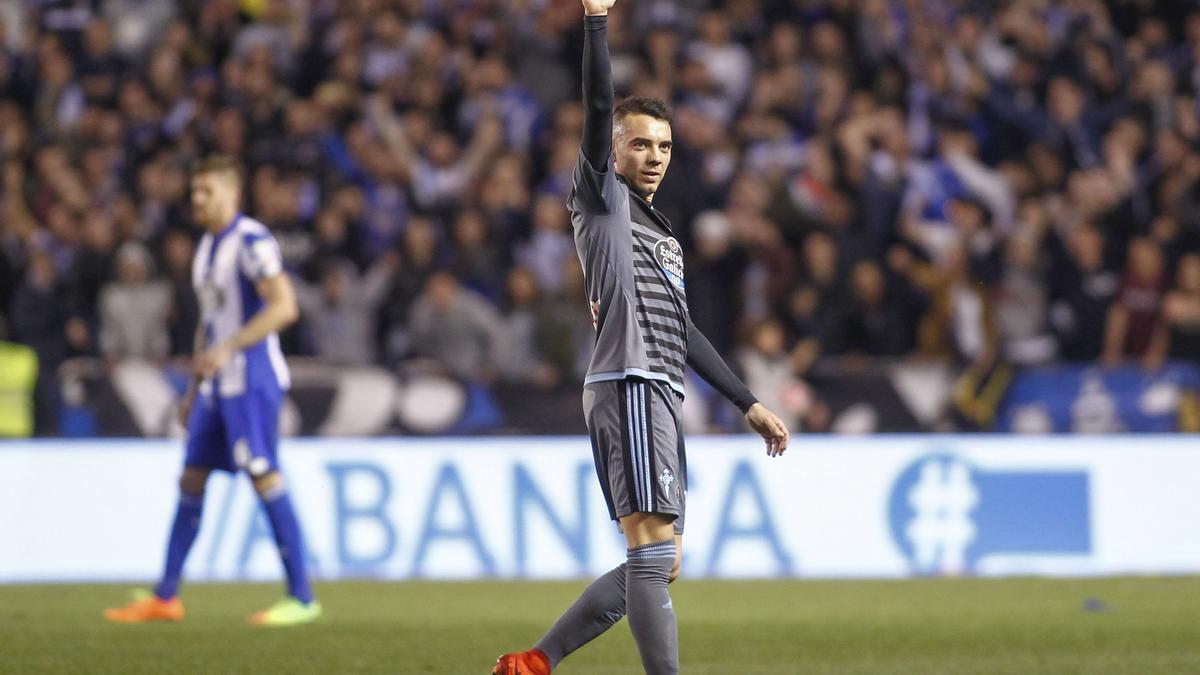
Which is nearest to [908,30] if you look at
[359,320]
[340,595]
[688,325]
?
[359,320]

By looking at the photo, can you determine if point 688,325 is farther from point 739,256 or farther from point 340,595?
point 739,256

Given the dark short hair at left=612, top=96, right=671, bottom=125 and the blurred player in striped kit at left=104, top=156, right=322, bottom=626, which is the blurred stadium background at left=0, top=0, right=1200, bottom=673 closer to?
the blurred player in striped kit at left=104, top=156, right=322, bottom=626

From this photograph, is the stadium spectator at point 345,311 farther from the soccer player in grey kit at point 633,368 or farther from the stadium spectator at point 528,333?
the soccer player in grey kit at point 633,368

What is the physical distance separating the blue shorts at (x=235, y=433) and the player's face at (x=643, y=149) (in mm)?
3838

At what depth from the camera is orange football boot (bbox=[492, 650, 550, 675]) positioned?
536 cm

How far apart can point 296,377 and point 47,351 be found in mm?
2287

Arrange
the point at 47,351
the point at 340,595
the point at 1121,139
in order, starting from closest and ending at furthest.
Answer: the point at 340,595, the point at 47,351, the point at 1121,139

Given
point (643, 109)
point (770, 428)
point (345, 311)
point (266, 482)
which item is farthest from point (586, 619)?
point (345, 311)

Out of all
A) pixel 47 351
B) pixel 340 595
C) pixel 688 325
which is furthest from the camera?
pixel 47 351

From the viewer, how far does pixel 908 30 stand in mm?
16703

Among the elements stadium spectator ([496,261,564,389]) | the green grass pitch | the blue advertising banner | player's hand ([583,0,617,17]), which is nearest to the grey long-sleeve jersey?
player's hand ([583,0,617,17])

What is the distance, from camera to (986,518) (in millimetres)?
12305

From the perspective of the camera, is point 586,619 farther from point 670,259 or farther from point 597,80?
point 597,80

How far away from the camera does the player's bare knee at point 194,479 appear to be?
8875 mm
